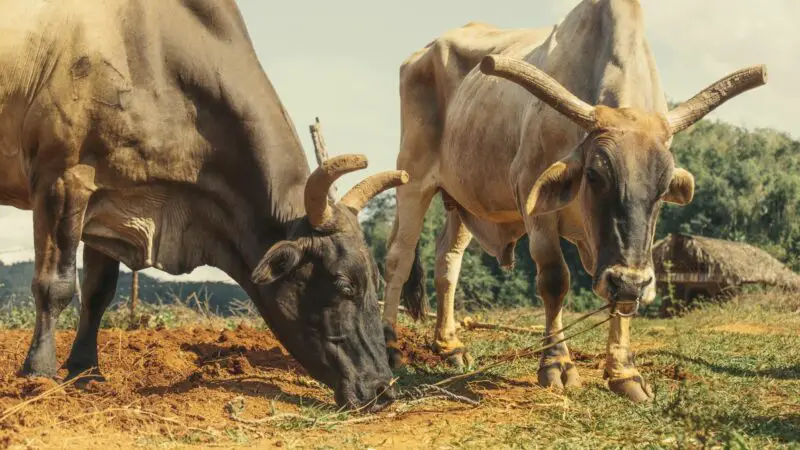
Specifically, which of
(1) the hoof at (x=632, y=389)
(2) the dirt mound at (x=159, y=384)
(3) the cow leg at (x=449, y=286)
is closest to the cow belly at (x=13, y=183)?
(2) the dirt mound at (x=159, y=384)

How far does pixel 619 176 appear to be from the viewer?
5688 mm

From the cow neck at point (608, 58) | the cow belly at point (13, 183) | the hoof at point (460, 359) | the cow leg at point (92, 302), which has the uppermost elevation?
the cow neck at point (608, 58)

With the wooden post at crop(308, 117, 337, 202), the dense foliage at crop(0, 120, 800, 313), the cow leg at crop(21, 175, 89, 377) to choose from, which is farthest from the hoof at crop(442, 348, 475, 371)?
the dense foliage at crop(0, 120, 800, 313)

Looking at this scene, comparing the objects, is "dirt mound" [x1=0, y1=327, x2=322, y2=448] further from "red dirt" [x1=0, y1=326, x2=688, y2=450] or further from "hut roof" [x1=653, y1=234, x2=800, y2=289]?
"hut roof" [x1=653, y1=234, x2=800, y2=289]

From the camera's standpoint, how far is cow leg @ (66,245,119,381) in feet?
21.1

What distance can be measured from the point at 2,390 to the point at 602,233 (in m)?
3.15

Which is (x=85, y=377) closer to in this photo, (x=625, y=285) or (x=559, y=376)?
(x=559, y=376)

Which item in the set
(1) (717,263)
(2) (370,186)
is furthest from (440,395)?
(1) (717,263)

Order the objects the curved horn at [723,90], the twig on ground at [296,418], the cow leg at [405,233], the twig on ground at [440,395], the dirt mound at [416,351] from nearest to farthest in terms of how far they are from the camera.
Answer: the twig on ground at [296,418] → the twig on ground at [440,395] → the curved horn at [723,90] → the dirt mound at [416,351] → the cow leg at [405,233]

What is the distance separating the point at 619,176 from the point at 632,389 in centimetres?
134

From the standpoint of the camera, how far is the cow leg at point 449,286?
832 cm

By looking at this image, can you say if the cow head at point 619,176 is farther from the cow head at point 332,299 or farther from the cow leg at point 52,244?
the cow leg at point 52,244

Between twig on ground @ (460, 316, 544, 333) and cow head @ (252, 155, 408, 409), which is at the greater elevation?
cow head @ (252, 155, 408, 409)

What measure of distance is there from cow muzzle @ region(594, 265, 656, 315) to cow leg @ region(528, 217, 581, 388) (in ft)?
3.67
